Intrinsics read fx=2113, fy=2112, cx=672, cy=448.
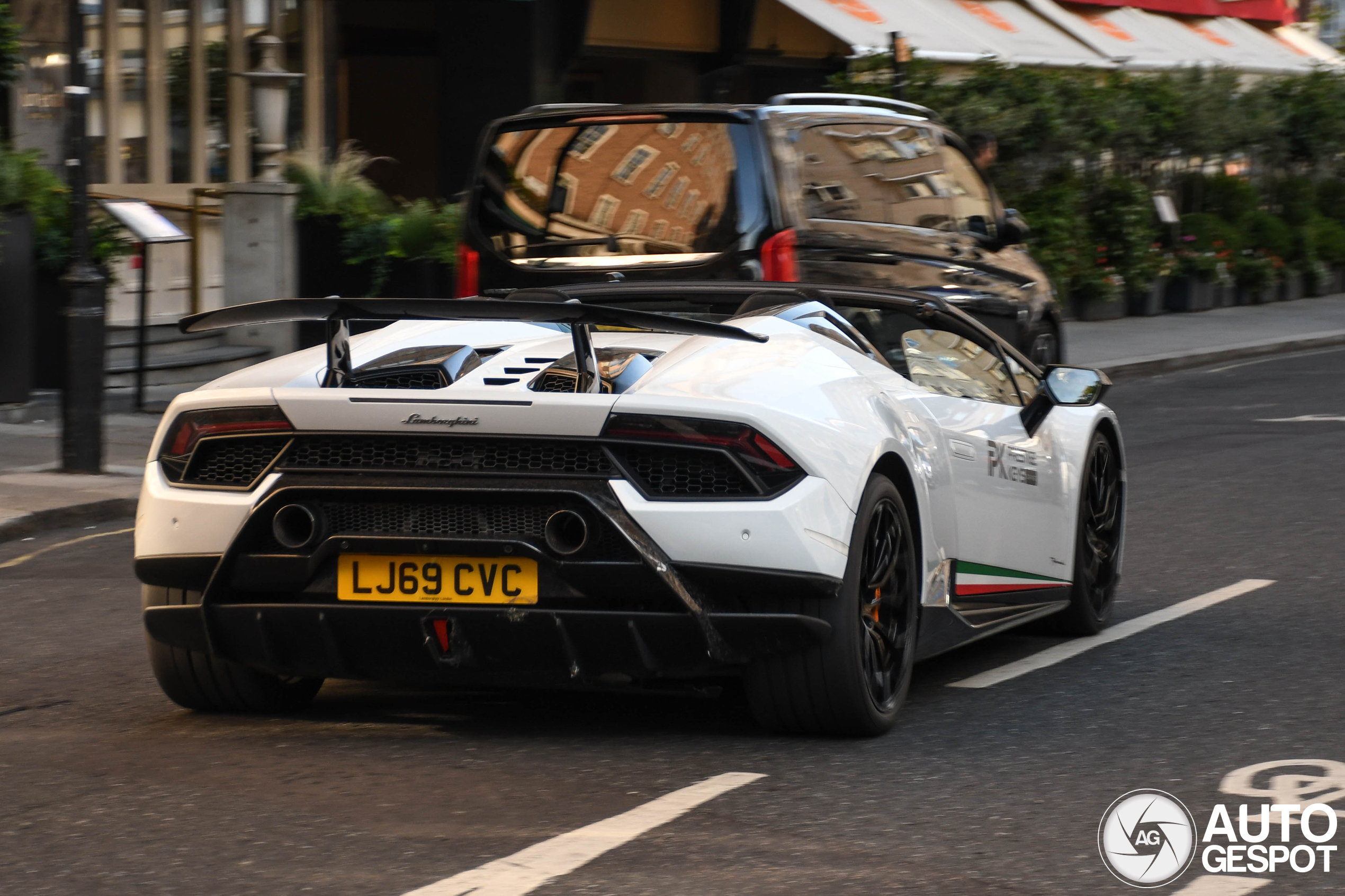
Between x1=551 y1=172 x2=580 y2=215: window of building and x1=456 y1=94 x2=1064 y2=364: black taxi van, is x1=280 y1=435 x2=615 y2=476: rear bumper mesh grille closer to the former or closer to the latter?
x1=456 y1=94 x2=1064 y2=364: black taxi van

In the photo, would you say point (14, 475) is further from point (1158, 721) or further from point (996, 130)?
point (996, 130)

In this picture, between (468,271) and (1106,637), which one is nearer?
(1106,637)

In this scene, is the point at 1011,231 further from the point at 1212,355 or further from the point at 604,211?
the point at 1212,355

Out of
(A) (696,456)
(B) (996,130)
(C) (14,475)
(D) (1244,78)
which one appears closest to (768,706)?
(A) (696,456)

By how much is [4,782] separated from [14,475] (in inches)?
269

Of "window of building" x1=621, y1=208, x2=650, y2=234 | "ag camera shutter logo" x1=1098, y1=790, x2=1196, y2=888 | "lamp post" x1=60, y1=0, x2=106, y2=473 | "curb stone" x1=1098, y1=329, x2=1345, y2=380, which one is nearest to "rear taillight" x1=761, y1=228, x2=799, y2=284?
"window of building" x1=621, y1=208, x2=650, y2=234

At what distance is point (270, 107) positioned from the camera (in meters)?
18.6

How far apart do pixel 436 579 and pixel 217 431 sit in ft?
2.29

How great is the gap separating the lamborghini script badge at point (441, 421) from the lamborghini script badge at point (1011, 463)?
1.88 meters

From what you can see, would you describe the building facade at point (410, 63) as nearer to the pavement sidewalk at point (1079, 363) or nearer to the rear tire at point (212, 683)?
the pavement sidewalk at point (1079, 363)

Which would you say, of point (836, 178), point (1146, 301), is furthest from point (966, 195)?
point (1146, 301)

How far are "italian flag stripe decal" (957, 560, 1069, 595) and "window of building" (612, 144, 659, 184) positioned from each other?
3.96 metres

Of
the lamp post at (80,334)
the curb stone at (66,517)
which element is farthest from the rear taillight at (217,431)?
the lamp post at (80,334)

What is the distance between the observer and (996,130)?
74.6ft
